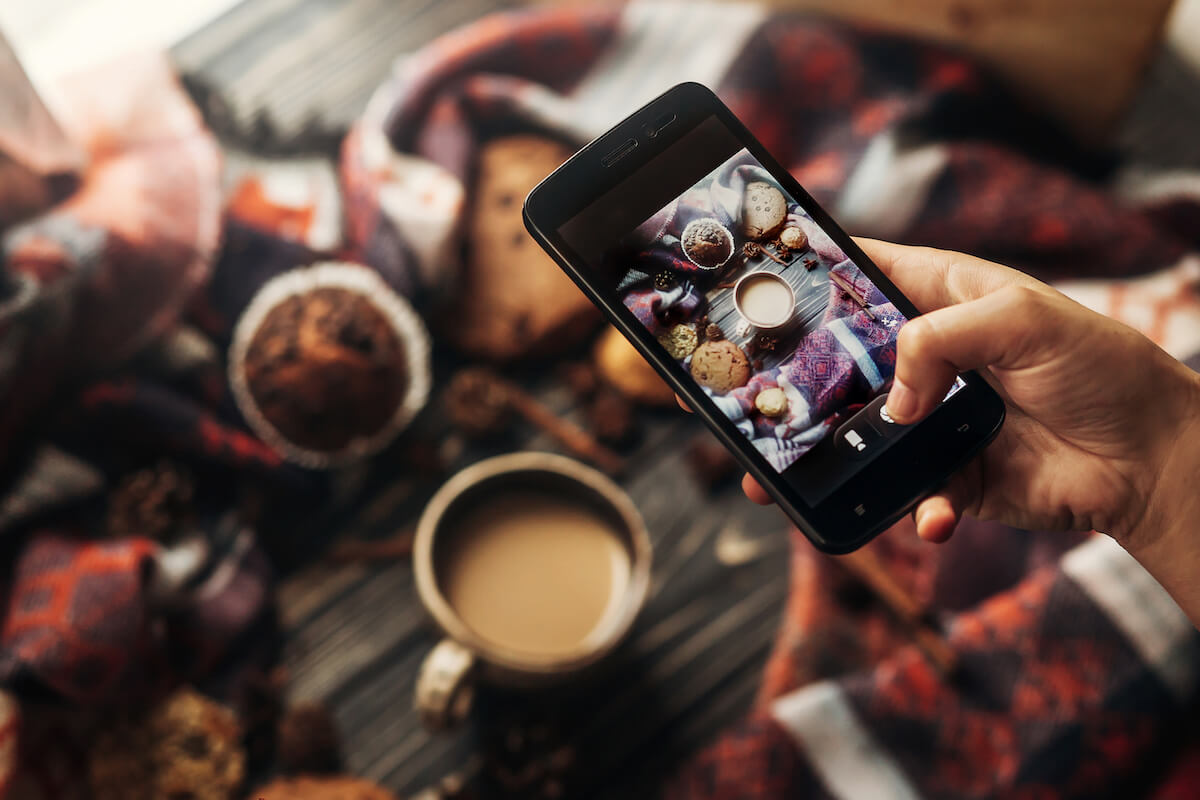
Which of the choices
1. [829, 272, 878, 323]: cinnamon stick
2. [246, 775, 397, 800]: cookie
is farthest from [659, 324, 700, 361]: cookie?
[246, 775, 397, 800]: cookie

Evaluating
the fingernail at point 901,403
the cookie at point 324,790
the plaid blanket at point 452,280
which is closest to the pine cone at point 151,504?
the plaid blanket at point 452,280

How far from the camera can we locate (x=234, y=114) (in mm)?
1051

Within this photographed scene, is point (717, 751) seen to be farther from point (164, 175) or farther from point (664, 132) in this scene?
point (164, 175)

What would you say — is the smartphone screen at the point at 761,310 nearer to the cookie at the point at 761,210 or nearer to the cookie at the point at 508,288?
the cookie at the point at 761,210

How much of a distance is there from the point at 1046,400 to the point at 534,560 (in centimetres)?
44

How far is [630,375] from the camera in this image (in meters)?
0.99

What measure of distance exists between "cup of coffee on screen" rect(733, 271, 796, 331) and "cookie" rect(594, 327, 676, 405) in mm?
341

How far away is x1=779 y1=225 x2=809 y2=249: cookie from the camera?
0.64 metres

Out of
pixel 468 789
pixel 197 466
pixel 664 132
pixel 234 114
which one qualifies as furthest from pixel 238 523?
pixel 664 132

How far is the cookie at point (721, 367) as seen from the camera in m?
0.63

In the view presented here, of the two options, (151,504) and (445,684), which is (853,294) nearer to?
(445,684)

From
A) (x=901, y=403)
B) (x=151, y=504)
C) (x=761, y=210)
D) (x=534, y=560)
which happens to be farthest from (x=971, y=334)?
(x=151, y=504)

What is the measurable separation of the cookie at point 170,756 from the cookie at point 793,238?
2.12ft

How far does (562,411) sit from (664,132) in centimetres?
43
